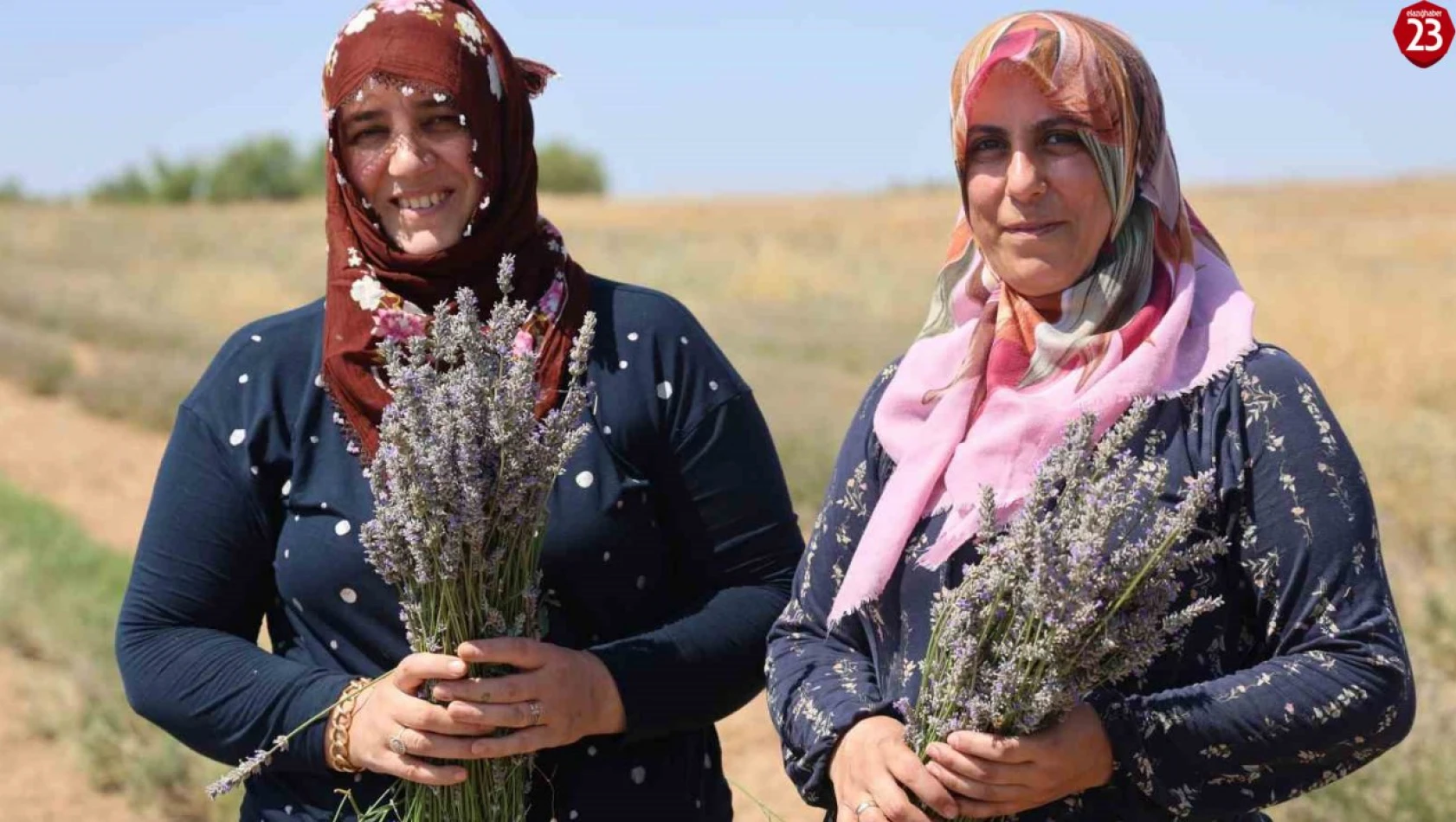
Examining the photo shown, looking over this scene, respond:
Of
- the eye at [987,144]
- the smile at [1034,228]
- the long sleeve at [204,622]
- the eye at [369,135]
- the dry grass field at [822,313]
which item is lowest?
the dry grass field at [822,313]

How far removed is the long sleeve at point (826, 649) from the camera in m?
2.40

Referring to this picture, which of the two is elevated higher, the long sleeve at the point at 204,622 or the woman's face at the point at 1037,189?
the woman's face at the point at 1037,189

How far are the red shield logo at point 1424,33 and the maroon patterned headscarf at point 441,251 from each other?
4100 mm

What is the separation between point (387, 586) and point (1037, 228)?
1.09m

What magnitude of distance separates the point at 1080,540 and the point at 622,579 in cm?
89

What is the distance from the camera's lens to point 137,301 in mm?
22203

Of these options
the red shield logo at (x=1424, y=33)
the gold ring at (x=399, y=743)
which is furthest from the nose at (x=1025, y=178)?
the red shield logo at (x=1424, y=33)

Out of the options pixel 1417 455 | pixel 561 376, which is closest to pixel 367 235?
pixel 561 376

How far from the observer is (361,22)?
2762 millimetres

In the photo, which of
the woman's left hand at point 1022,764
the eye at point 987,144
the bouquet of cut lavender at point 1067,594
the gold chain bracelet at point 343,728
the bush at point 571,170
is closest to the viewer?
the bouquet of cut lavender at point 1067,594

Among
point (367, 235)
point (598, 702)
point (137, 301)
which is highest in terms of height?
point (367, 235)

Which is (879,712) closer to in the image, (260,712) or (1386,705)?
(1386,705)

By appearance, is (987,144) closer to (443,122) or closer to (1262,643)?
(1262,643)

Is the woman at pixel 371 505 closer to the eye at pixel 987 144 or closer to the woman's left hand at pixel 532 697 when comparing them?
the woman's left hand at pixel 532 697
